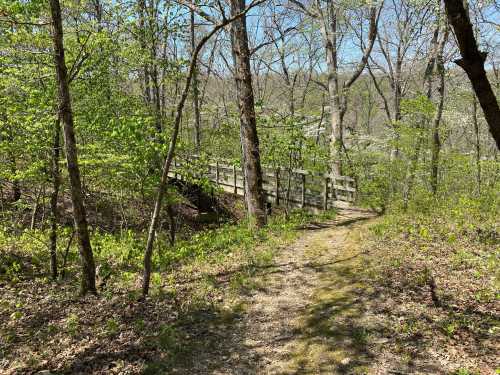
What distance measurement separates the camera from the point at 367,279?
6676 millimetres

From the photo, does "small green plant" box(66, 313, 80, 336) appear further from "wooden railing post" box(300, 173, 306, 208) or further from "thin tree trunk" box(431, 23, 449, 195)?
"thin tree trunk" box(431, 23, 449, 195)

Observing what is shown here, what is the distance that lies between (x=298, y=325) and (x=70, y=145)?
4787mm

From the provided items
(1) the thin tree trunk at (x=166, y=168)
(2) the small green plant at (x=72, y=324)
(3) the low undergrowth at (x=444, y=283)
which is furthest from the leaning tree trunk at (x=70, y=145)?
(3) the low undergrowth at (x=444, y=283)

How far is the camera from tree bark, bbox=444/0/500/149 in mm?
3268

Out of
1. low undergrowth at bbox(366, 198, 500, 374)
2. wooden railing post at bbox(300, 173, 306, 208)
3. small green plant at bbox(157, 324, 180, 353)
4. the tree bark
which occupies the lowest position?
small green plant at bbox(157, 324, 180, 353)

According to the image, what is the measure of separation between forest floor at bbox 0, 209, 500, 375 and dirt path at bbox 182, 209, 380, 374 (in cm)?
2

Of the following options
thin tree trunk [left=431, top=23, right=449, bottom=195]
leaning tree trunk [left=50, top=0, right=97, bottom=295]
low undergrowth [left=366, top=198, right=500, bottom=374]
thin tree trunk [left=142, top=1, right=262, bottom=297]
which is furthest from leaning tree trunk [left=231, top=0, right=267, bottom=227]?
thin tree trunk [left=431, top=23, right=449, bottom=195]

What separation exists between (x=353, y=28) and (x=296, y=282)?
61.5 ft

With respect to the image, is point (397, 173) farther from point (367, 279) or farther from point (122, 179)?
point (122, 179)

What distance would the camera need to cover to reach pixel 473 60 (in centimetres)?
331

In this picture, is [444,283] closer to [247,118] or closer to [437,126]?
[247,118]

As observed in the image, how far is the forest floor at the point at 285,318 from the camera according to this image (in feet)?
15.6

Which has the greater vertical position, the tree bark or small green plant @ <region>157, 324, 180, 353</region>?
the tree bark

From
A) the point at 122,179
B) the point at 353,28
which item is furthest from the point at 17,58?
the point at 353,28
